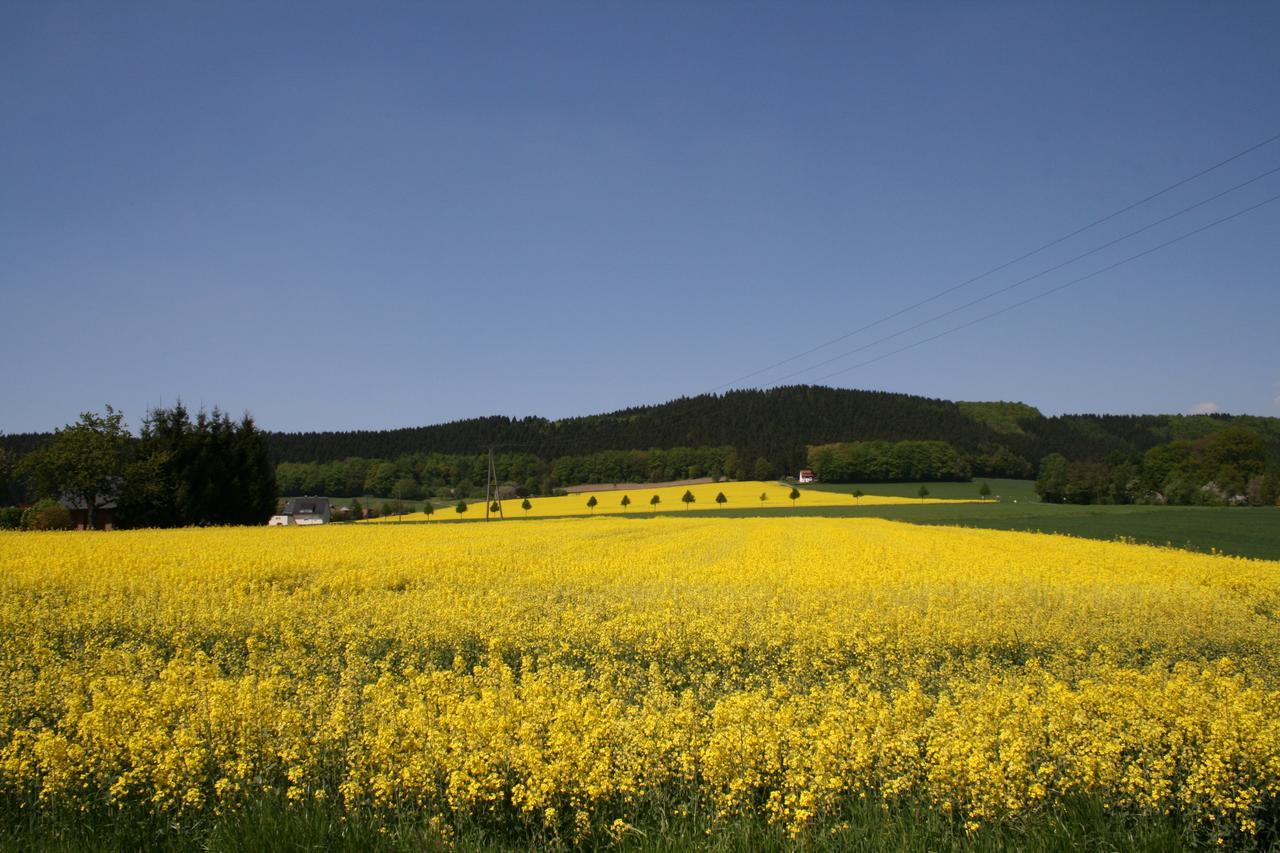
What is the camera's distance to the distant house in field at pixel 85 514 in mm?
48188

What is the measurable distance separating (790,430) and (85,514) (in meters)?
91.5

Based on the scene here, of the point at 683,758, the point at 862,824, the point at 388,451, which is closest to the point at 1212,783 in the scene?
the point at 862,824

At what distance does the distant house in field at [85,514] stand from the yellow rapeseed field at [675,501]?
2317 centimetres

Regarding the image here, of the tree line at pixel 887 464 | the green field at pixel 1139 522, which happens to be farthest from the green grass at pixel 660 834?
the tree line at pixel 887 464

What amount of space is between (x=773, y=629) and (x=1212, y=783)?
17.7ft

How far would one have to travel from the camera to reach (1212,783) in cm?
518

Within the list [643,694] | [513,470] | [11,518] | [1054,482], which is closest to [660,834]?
[643,694]

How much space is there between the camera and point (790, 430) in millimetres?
121188

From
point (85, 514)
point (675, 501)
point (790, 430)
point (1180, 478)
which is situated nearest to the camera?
point (85, 514)

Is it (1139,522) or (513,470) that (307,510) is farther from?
(1139,522)

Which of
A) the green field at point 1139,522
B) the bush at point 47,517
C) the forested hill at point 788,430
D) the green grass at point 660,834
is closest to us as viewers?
the green grass at point 660,834

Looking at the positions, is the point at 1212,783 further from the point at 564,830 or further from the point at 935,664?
the point at 935,664

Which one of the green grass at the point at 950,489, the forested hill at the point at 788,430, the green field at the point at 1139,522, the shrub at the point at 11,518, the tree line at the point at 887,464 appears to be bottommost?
the green field at the point at 1139,522

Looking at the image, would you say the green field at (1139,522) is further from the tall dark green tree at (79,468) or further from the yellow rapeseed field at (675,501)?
the tall dark green tree at (79,468)
